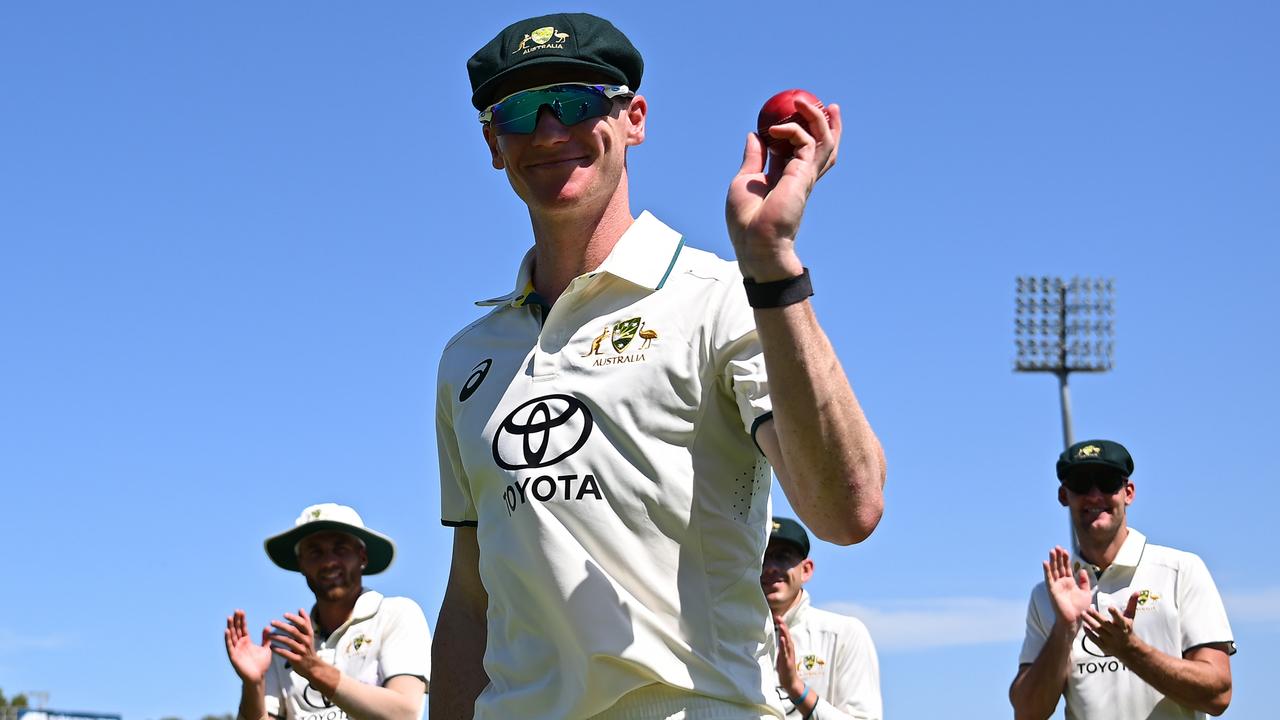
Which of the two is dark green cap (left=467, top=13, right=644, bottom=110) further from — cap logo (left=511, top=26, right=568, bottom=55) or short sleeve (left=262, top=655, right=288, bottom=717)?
short sleeve (left=262, top=655, right=288, bottom=717)

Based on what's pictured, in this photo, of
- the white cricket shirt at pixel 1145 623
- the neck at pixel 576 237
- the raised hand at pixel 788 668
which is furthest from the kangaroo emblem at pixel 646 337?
the raised hand at pixel 788 668

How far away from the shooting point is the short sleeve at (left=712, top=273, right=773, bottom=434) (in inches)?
118

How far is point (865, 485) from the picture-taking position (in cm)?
277

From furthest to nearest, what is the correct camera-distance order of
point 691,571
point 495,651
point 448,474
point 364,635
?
point 364,635
point 448,474
point 495,651
point 691,571

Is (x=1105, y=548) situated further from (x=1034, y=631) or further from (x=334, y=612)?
(x=334, y=612)

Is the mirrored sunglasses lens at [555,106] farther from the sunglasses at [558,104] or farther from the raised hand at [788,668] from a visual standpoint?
the raised hand at [788,668]

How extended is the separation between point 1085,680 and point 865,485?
6.07 m

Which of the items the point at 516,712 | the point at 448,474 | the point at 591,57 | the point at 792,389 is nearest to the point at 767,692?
the point at 516,712

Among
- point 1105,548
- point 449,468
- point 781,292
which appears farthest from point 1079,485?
point 781,292

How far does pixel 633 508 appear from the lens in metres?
3.08

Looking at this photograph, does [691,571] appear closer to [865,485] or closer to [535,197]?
[865,485]

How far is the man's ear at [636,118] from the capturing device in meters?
3.52

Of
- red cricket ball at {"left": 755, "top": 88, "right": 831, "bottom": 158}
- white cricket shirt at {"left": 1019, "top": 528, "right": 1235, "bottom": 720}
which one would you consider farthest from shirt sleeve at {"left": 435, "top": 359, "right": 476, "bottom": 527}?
white cricket shirt at {"left": 1019, "top": 528, "right": 1235, "bottom": 720}

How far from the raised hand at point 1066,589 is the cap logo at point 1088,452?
567mm
